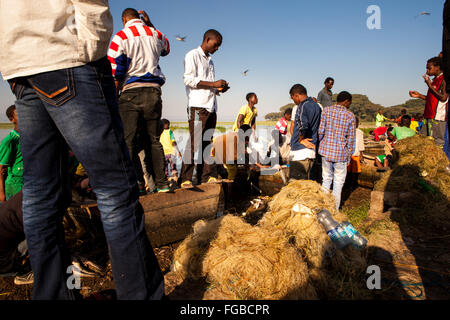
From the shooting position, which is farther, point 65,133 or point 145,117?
point 145,117

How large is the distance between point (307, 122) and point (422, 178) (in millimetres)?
2533

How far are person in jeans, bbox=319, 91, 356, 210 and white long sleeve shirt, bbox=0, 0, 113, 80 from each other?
415cm

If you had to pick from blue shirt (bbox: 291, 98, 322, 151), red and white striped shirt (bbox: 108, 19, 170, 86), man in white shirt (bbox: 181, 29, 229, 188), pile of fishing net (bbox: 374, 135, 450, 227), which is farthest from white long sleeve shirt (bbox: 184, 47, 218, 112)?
pile of fishing net (bbox: 374, 135, 450, 227)

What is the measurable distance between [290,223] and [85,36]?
2489 mm

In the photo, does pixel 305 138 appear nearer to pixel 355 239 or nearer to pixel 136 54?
pixel 355 239

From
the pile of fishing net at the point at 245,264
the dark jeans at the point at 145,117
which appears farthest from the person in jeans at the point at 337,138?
the dark jeans at the point at 145,117

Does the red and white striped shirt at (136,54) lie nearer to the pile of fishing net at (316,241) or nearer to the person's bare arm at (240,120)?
the pile of fishing net at (316,241)

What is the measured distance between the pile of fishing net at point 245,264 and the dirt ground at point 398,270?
171 millimetres

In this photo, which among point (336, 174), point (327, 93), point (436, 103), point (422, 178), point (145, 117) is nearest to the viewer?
point (145, 117)

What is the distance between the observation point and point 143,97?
3051 millimetres

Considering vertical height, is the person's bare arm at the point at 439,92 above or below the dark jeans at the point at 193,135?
above

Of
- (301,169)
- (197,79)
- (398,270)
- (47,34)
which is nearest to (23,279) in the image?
(47,34)

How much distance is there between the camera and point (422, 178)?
466cm

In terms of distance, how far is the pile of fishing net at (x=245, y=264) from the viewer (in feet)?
5.96
